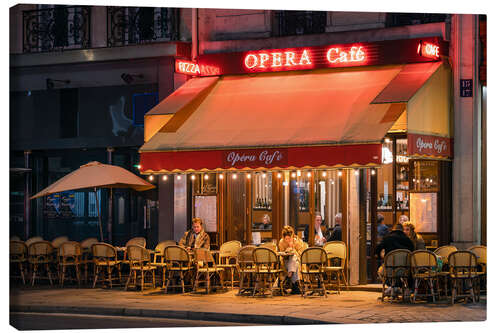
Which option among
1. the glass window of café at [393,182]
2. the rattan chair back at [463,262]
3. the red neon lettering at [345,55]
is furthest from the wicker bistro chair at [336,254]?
the red neon lettering at [345,55]

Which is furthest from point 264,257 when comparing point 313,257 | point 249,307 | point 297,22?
point 297,22

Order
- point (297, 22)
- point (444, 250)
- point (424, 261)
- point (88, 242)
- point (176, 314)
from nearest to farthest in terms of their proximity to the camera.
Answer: point (176, 314) → point (424, 261) → point (444, 250) → point (297, 22) → point (88, 242)

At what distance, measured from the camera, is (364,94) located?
1647 cm

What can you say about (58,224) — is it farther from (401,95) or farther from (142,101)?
(401,95)

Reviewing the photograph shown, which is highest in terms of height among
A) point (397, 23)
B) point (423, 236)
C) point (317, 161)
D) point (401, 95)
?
point (397, 23)

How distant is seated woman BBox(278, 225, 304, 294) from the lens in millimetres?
16594

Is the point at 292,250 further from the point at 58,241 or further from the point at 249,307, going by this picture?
the point at 58,241

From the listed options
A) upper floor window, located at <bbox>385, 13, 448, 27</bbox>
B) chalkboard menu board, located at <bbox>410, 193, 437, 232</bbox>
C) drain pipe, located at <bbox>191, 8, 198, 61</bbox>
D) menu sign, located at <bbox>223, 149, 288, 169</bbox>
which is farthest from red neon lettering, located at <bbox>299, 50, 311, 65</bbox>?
chalkboard menu board, located at <bbox>410, 193, 437, 232</bbox>

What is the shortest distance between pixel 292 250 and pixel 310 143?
2.42 metres

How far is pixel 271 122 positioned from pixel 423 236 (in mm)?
3732

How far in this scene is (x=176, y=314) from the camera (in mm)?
14461

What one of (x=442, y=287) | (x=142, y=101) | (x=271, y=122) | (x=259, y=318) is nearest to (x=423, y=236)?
(x=442, y=287)

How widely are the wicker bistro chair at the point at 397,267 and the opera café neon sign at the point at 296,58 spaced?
13.4 feet

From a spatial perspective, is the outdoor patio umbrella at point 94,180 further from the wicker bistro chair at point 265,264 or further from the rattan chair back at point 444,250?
the rattan chair back at point 444,250
